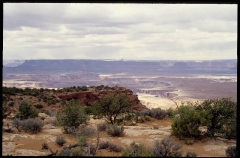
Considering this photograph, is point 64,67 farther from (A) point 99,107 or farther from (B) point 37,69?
(A) point 99,107

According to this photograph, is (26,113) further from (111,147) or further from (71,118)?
(111,147)

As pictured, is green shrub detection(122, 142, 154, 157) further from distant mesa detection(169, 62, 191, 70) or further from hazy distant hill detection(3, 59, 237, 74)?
distant mesa detection(169, 62, 191, 70)

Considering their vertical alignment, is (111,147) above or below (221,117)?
below

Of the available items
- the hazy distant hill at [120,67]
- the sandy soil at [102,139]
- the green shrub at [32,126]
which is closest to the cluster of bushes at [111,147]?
the sandy soil at [102,139]

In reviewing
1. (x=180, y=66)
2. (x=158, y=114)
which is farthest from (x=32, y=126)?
(x=180, y=66)

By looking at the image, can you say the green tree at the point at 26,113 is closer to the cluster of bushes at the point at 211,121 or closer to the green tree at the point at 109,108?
the green tree at the point at 109,108

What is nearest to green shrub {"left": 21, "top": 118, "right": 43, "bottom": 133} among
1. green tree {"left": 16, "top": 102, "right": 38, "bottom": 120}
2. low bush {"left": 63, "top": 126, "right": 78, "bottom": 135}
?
low bush {"left": 63, "top": 126, "right": 78, "bottom": 135}

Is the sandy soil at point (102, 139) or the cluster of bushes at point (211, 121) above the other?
the cluster of bushes at point (211, 121)

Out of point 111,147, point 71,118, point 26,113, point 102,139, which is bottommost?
point 102,139
